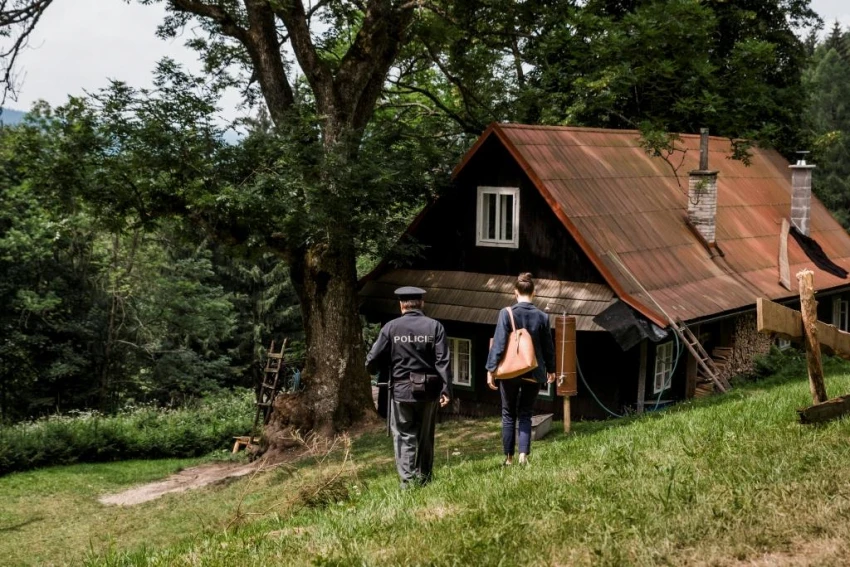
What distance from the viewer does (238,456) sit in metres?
23.1

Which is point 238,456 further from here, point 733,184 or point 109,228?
point 733,184

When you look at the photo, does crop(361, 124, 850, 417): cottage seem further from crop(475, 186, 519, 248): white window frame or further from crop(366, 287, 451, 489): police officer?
crop(366, 287, 451, 489): police officer

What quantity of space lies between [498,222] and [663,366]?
4.76m

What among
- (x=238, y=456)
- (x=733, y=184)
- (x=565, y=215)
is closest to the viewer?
(x=565, y=215)

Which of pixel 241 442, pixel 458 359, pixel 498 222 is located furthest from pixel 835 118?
pixel 241 442

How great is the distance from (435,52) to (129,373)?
24.2 metres

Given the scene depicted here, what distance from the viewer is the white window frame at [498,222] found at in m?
19.8

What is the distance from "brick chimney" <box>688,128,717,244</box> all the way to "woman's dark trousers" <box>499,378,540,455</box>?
13194mm

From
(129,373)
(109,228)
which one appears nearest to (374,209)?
(109,228)

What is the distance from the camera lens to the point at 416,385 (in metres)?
9.05

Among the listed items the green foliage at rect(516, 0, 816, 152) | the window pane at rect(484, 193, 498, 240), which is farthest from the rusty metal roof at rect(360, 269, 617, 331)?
the green foliage at rect(516, 0, 816, 152)

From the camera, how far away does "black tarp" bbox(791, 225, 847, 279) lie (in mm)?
25297

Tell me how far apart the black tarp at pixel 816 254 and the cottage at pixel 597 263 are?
60.6 inches

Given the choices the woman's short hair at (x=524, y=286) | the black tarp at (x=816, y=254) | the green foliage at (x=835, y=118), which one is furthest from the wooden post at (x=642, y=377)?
the green foliage at (x=835, y=118)
